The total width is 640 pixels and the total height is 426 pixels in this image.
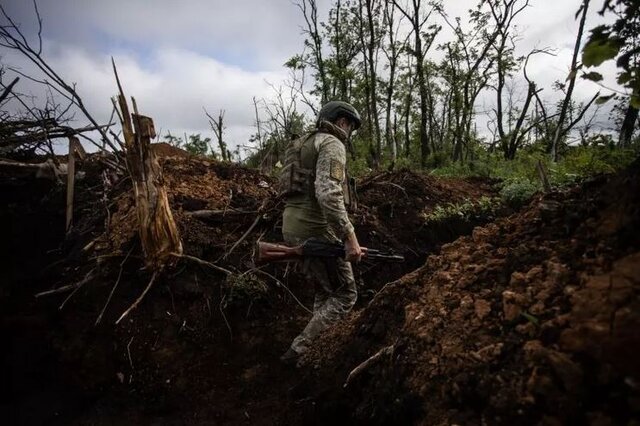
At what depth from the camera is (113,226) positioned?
5.41 meters

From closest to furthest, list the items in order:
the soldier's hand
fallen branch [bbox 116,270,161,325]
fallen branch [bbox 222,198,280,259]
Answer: the soldier's hand → fallen branch [bbox 116,270,161,325] → fallen branch [bbox 222,198,280,259]

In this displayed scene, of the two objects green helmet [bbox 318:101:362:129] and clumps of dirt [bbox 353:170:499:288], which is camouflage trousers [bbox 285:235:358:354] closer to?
green helmet [bbox 318:101:362:129]

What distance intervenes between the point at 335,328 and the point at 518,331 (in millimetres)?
2169

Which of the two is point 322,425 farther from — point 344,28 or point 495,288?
point 344,28

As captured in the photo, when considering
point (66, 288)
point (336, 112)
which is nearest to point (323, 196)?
point (336, 112)

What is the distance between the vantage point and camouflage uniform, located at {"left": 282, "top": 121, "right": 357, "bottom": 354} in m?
3.59

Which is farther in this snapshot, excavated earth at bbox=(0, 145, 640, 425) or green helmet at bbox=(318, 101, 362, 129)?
green helmet at bbox=(318, 101, 362, 129)

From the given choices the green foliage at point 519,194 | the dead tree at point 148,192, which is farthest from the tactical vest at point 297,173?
the green foliage at point 519,194

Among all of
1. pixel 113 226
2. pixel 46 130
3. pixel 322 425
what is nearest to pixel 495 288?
pixel 322 425

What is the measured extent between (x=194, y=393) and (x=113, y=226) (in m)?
2.70

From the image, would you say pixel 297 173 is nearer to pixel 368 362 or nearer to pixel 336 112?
pixel 336 112

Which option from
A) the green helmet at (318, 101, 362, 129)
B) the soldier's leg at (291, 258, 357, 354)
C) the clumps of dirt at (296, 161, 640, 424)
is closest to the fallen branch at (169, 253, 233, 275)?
the soldier's leg at (291, 258, 357, 354)

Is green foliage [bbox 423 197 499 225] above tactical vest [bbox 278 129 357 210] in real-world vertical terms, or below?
below

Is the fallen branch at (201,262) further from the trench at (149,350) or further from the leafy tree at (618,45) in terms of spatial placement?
the leafy tree at (618,45)
